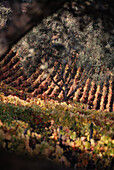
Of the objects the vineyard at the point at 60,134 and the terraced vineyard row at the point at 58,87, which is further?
the terraced vineyard row at the point at 58,87

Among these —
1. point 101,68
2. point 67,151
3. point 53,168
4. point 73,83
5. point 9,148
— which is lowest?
point 67,151

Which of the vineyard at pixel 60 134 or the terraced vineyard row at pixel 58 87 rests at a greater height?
the terraced vineyard row at pixel 58 87

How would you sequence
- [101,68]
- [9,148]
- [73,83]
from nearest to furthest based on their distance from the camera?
[9,148] → [101,68] → [73,83]

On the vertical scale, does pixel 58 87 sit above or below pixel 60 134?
above

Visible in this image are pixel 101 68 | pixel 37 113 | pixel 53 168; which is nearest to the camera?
pixel 53 168

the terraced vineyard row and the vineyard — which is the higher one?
the terraced vineyard row

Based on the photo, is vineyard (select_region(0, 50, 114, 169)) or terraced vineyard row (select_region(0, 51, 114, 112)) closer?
vineyard (select_region(0, 50, 114, 169))

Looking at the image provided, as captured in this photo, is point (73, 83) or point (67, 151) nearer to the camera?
point (67, 151)

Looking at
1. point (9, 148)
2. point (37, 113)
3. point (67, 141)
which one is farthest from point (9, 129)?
point (37, 113)

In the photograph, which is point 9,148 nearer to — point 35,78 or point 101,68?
point 101,68

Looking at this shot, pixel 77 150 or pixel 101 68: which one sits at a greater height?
pixel 101 68

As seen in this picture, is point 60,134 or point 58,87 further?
point 58,87
